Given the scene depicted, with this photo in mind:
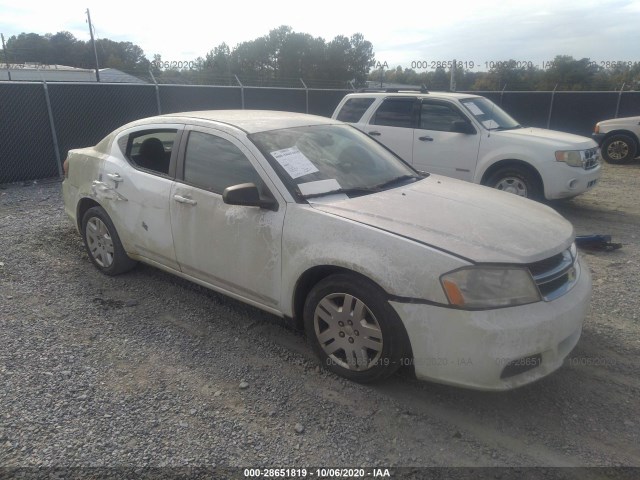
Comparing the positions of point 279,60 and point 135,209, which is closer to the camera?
point 135,209

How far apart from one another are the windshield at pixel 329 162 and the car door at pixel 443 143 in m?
3.60

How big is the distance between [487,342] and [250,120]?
2492mm

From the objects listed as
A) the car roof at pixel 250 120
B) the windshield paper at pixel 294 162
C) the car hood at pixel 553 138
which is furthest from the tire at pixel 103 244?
the car hood at pixel 553 138

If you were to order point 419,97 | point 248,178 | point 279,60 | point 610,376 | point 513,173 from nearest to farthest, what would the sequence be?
point 610,376
point 248,178
point 513,173
point 419,97
point 279,60

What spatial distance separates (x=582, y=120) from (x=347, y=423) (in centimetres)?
1788

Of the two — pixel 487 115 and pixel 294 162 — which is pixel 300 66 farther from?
pixel 294 162

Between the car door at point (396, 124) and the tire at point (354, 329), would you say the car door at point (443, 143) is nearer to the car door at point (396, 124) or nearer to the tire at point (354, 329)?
the car door at point (396, 124)

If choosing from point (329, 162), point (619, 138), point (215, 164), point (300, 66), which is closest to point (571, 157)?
point (329, 162)

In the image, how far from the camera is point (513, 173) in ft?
24.1

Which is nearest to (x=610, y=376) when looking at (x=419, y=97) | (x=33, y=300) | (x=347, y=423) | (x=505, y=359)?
(x=505, y=359)

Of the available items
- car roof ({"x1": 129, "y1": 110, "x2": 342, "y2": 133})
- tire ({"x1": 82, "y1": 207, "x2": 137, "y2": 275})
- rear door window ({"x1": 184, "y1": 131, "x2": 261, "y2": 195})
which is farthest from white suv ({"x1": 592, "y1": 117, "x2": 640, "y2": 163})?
tire ({"x1": 82, "y1": 207, "x2": 137, "y2": 275})

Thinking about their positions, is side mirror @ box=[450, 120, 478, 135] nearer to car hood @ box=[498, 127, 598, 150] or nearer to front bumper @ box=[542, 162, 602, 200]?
car hood @ box=[498, 127, 598, 150]

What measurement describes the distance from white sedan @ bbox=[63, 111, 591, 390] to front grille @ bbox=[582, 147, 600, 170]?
417 cm

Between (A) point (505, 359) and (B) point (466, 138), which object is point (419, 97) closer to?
(B) point (466, 138)
